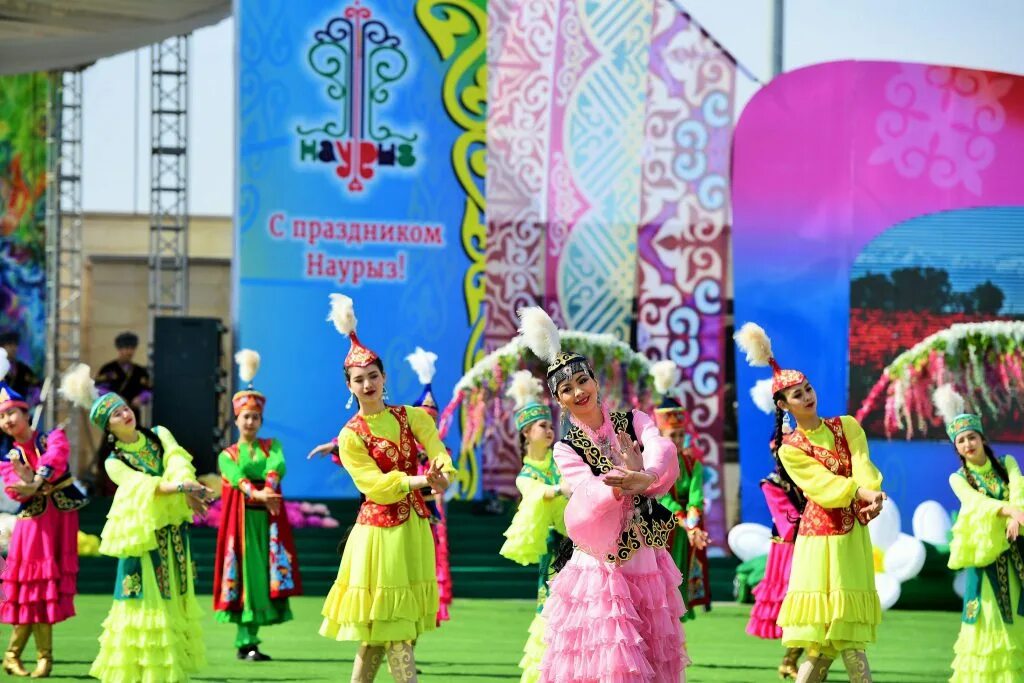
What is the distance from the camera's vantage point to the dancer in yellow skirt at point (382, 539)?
629 centimetres

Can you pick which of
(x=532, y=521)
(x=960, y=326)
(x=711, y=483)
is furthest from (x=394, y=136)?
(x=532, y=521)

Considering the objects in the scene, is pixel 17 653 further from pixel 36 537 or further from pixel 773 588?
pixel 773 588

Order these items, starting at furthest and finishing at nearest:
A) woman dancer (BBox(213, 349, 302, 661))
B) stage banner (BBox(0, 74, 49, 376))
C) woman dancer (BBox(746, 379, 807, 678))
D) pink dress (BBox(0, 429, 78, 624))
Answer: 1. stage banner (BBox(0, 74, 49, 376))
2. woman dancer (BBox(213, 349, 302, 661))
3. pink dress (BBox(0, 429, 78, 624))
4. woman dancer (BBox(746, 379, 807, 678))

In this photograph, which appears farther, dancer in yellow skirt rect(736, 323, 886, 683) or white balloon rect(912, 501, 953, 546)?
white balloon rect(912, 501, 953, 546)

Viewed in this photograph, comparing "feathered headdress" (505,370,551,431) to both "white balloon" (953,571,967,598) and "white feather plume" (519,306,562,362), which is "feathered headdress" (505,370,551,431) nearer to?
"white feather plume" (519,306,562,362)

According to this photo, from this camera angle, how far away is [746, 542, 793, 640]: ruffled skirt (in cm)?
912

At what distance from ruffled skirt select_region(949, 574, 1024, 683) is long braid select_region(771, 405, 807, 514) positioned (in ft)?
2.92

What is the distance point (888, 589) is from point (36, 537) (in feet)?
19.1

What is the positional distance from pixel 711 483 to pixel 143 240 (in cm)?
1010

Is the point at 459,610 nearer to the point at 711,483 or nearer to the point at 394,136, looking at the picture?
the point at 711,483

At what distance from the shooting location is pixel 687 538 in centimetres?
950

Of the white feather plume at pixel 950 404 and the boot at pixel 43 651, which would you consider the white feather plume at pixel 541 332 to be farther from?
the boot at pixel 43 651

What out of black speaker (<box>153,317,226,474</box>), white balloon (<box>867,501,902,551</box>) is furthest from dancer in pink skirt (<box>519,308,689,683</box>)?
black speaker (<box>153,317,226,474</box>)

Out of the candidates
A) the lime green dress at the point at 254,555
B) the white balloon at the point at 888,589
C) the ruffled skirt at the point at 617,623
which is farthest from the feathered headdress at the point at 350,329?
the white balloon at the point at 888,589
